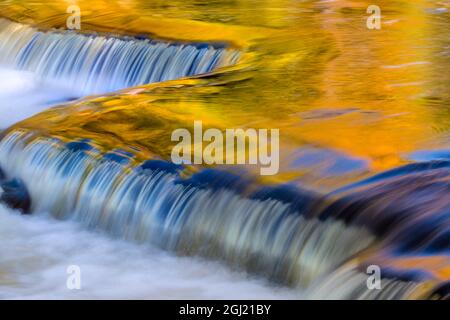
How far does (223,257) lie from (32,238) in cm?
131

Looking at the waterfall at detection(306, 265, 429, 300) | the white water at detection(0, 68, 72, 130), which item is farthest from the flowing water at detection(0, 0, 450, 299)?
the white water at detection(0, 68, 72, 130)

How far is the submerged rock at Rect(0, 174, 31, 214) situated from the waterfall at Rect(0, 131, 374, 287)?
0.05 metres

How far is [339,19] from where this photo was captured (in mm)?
10922

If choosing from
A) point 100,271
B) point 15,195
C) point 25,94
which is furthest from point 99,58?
point 100,271

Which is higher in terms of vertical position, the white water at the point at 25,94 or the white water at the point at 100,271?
the white water at the point at 25,94

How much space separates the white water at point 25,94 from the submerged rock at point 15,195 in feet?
8.92

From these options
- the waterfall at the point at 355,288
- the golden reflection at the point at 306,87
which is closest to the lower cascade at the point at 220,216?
the waterfall at the point at 355,288

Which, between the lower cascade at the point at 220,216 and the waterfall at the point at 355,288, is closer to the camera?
the waterfall at the point at 355,288

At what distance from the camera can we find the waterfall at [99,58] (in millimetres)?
10398

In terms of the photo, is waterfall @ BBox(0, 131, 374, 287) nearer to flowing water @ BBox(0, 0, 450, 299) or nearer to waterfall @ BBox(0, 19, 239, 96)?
flowing water @ BBox(0, 0, 450, 299)

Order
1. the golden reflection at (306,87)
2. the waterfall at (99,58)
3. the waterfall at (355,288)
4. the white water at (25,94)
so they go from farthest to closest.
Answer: the white water at (25,94), the waterfall at (99,58), the golden reflection at (306,87), the waterfall at (355,288)

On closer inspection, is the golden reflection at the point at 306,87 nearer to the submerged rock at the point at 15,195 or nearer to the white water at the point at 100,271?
the submerged rock at the point at 15,195

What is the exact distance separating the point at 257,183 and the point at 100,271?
0.99m

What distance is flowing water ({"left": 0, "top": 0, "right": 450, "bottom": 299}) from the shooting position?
5.98 meters
